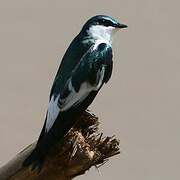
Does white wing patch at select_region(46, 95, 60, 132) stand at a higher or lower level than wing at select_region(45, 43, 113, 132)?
lower

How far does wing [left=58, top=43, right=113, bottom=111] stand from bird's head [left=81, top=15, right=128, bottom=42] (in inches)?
4.6

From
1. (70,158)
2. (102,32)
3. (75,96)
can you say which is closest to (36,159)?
(70,158)

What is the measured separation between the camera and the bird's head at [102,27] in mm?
3166

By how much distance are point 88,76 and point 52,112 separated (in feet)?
1.12

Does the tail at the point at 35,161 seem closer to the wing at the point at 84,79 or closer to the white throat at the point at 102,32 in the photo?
the wing at the point at 84,79

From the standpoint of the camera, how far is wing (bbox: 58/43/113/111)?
9.27ft

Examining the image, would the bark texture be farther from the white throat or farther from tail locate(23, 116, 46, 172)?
the white throat

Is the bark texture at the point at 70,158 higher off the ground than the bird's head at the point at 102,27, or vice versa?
the bird's head at the point at 102,27

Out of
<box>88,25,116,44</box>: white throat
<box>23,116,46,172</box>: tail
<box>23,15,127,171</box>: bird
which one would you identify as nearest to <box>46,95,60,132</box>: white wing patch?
<box>23,15,127,171</box>: bird

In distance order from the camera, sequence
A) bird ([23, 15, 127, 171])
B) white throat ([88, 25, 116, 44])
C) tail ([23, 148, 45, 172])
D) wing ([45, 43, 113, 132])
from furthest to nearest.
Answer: white throat ([88, 25, 116, 44]), wing ([45, 43, 113, 132]), bird ([23, 15, 127, 171]), tail ([23, 148, 45, 172])

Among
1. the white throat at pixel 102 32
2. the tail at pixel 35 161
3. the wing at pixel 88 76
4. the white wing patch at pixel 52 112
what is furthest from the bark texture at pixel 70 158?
the white throat at pixel 102 32

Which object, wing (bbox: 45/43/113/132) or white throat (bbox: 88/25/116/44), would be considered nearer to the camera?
wing (bbox: 45/43/113/132)

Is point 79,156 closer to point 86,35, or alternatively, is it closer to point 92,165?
point 92,165

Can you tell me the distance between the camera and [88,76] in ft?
9.59
